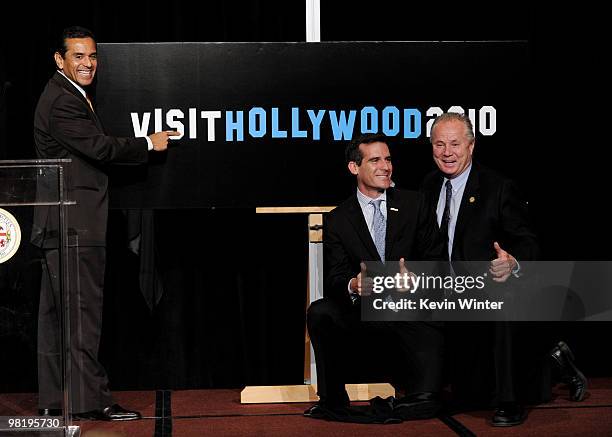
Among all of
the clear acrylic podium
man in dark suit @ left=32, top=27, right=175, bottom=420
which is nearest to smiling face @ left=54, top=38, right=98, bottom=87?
man in dark suit @ left=32, top=27, right=175, bottom=420

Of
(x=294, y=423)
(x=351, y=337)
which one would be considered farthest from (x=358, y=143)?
(x=294, y=423)

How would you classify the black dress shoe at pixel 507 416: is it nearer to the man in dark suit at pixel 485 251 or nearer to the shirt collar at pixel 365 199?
the man in dark suit at pixel 485 251

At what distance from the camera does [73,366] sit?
14.6 feet

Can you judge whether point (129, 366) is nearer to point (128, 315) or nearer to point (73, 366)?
point (128, 315)

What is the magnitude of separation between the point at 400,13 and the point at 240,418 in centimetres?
217

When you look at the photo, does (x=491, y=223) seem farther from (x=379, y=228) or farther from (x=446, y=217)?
(x=379, y=228)

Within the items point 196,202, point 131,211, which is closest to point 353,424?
point 196,202

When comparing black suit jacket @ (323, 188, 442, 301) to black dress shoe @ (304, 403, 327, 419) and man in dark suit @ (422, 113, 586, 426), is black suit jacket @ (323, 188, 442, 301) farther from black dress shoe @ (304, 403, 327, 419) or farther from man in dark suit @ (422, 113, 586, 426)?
black dress shoe @ (304, 403, 327, 419)

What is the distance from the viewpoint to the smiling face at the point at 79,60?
4656mm

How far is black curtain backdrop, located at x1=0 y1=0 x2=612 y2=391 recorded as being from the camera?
5.36 meters

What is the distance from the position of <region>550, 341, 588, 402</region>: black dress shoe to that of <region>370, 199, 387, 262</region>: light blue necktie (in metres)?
1.01

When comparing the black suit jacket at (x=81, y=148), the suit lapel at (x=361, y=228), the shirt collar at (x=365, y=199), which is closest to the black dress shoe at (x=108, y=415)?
the black suit jacket at (x=81, y=148)

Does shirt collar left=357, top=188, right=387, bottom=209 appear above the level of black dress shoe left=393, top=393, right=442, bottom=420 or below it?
above

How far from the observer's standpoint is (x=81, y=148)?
4.59m
